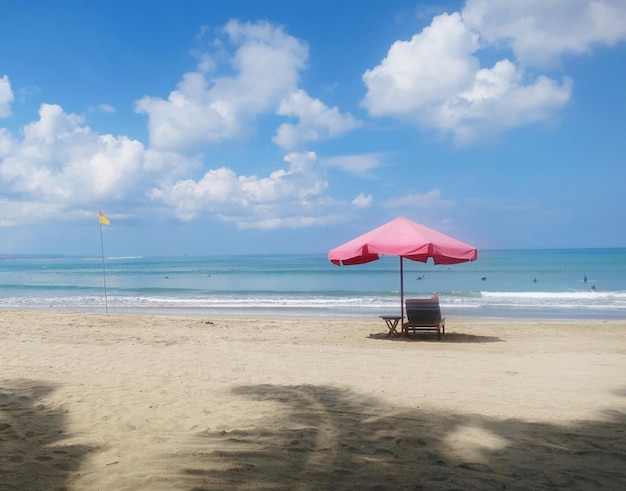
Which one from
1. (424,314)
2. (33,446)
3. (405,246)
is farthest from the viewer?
(424,314)

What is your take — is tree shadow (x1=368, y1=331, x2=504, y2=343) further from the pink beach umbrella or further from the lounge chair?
the pink beach umbrella

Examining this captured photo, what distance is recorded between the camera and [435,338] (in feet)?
36.4

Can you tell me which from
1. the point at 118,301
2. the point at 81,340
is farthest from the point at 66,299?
the point at 81,340

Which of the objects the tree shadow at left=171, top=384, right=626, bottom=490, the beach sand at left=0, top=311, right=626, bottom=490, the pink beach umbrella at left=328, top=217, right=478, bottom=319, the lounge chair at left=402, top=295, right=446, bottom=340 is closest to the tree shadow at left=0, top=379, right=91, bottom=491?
the beach sand at left=0, top=311, right=626, bottom=490

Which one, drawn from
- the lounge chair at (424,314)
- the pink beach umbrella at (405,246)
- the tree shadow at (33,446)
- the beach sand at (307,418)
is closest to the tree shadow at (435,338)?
the lounge chair at (424,314)

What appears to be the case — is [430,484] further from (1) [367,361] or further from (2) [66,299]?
(2) [66,299]

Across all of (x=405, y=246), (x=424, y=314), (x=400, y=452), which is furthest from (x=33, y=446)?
(x=424, y=314)

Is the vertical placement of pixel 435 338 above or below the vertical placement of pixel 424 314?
below

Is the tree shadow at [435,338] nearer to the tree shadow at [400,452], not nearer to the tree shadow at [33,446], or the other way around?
the tree shadow at [400,452]

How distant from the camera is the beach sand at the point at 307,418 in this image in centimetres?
319

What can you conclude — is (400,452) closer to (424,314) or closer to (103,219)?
(424,314)

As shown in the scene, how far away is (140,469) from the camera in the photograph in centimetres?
324

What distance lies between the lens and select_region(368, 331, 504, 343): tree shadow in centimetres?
1074

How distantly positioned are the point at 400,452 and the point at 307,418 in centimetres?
114
